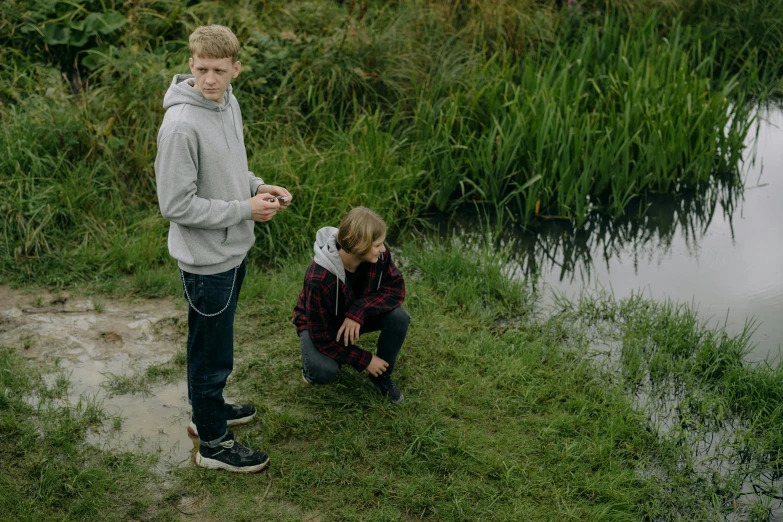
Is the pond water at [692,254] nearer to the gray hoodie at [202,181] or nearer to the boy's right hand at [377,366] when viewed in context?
the boy's right hand at [377,366]

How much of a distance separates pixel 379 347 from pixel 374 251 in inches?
20.4

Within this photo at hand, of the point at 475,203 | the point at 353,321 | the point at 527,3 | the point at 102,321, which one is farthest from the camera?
the point at 527,3

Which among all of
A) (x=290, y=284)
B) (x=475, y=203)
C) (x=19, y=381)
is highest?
(x=475, y=203)

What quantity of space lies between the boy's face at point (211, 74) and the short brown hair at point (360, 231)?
0.75 metres

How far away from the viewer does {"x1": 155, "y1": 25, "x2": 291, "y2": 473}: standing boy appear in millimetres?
2582

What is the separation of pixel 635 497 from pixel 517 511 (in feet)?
1.53

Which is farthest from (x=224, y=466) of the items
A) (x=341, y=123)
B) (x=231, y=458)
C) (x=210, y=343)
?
(x=341, y=123)

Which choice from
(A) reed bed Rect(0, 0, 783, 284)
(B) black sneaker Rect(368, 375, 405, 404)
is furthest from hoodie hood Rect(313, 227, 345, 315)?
(A) reed bed Rect(0, 0, 783, 284)

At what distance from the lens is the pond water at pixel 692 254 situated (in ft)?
14.8

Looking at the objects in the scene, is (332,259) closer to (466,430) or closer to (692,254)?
(466,430)

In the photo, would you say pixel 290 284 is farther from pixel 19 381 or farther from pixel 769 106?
pixel 769 106

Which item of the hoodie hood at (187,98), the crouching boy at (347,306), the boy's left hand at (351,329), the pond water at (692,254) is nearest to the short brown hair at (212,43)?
the hoodie hood at (187,98)

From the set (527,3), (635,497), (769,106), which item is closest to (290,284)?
(635,497)

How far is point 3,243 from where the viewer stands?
15.2 ft
